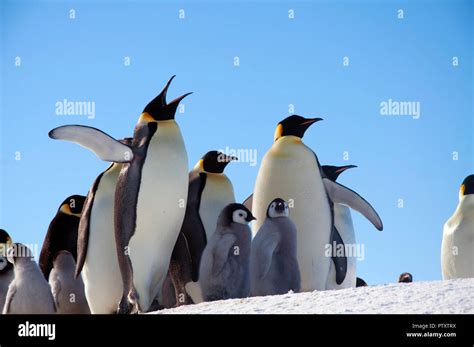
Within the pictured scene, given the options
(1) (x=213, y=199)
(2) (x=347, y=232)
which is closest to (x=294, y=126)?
(1) (x=213, y=199)

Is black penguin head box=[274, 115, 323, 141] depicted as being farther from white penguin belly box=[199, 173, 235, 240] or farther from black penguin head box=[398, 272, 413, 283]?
black penguin head box=[398, 272, 413, 283]

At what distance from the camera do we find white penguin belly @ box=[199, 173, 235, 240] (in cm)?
726

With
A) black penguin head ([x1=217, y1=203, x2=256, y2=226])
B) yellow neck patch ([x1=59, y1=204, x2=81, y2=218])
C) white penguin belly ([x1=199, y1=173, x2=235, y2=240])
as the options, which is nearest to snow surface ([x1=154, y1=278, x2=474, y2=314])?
black penguin head ([x1=217, y1=203, x2=256, y2=226])

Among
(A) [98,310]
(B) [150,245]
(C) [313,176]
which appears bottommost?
(A) [98,310]

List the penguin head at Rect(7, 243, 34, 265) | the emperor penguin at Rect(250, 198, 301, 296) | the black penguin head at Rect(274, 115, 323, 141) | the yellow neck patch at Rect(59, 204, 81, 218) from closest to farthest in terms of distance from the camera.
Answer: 1. the emperor penguin at Rect(250, 198, 301, 296)
2. the penguin head at Rect(7, 243, 34, 265)
3. the yellow neck patch at Rect(59, 204, 81, 218)
4. the black penguin head at Rect(274, 115, 323, 141)

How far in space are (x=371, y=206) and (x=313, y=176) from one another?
75 cm

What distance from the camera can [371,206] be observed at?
787cm

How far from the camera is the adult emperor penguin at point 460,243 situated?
9000 mm

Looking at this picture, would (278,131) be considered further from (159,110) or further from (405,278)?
(405,278)

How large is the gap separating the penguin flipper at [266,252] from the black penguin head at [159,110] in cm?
126

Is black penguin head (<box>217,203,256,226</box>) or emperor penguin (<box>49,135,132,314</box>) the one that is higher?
black penguin head (<box>217,203,256,226</box>)

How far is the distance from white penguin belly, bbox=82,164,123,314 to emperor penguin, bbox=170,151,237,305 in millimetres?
492
